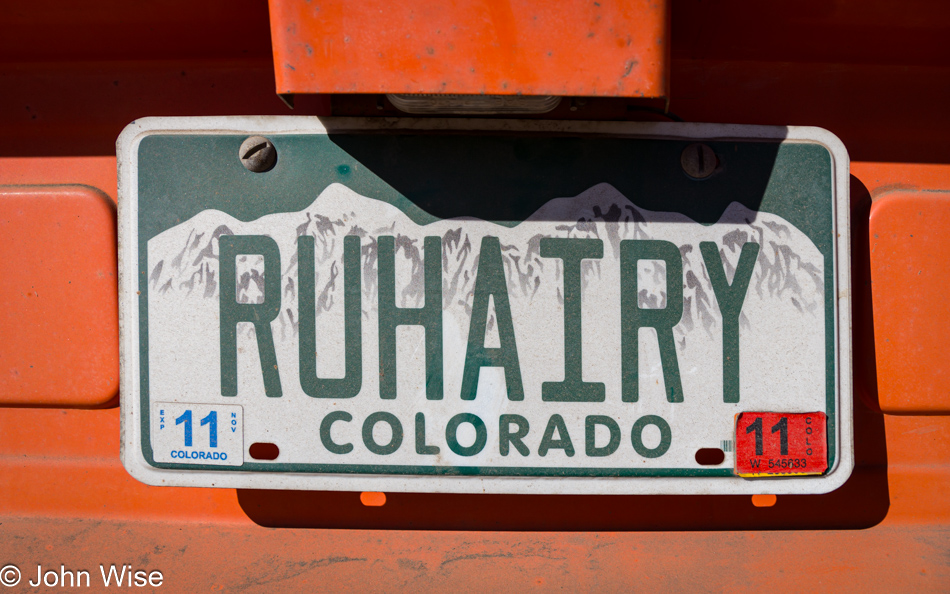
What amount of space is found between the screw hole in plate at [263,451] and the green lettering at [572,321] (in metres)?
0.51

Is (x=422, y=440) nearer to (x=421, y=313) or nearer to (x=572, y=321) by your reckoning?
(x=421, y=313)

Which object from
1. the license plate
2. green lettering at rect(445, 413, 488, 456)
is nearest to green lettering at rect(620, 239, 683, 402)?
the license plate

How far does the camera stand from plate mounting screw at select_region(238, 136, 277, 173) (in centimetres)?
89

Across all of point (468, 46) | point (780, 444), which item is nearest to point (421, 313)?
point (468, 46)

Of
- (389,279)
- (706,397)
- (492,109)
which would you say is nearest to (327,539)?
(389,279)

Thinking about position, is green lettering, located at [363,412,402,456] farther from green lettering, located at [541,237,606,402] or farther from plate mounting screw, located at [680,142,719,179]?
plate mounting screw, located at [680,142,719,179]

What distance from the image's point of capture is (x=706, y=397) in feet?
2.89

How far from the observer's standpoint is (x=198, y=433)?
91 cm

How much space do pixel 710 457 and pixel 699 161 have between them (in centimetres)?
54

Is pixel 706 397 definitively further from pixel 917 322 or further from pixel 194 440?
pixel 194 440

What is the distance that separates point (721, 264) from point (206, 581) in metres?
1.22

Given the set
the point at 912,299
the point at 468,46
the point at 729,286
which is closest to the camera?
the point at 468,46

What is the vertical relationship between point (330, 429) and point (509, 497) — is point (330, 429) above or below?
above

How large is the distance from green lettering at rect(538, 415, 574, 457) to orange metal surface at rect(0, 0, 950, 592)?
0.23 metres
